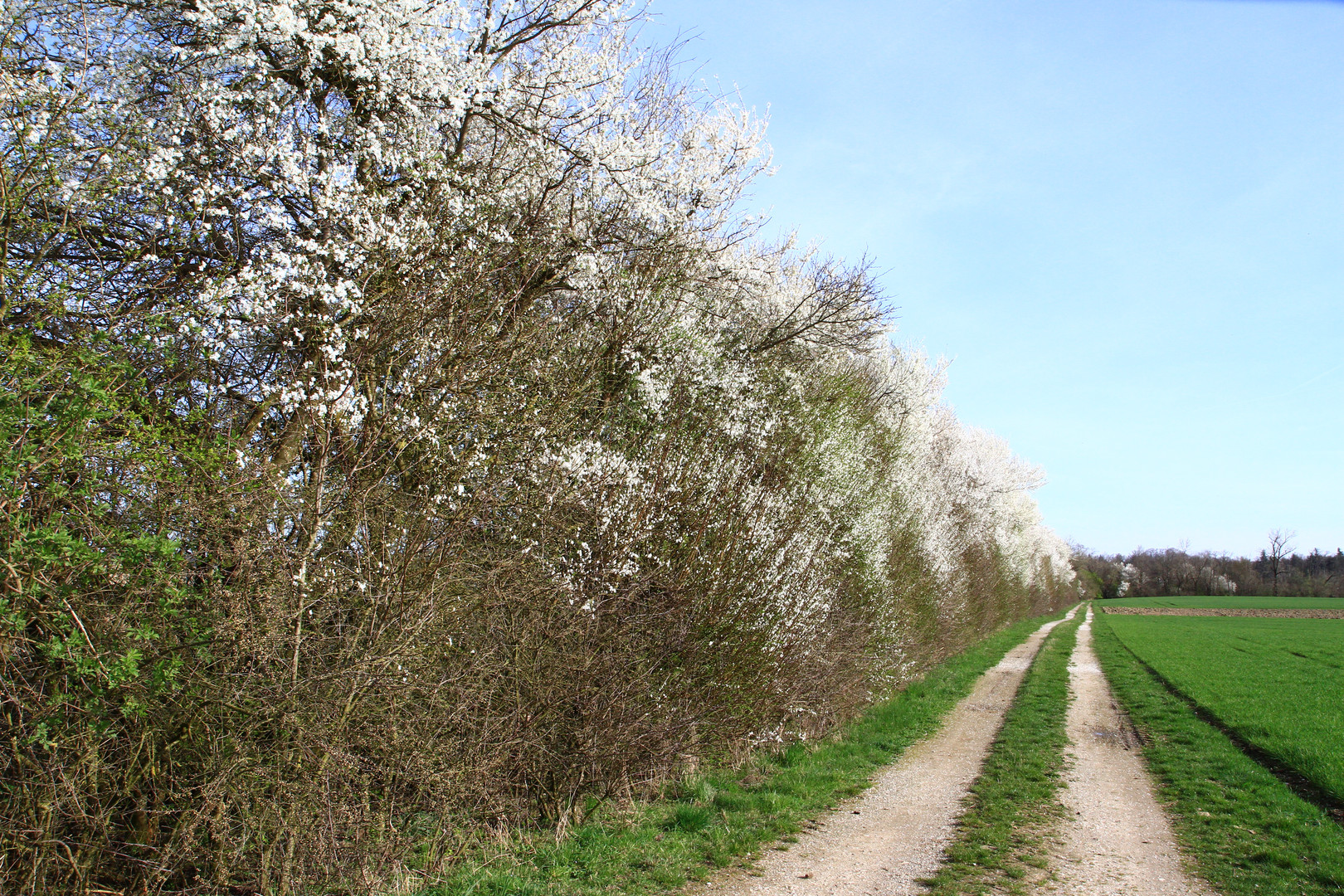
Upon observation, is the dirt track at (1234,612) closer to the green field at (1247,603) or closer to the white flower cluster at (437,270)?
the green field at (1247,603)

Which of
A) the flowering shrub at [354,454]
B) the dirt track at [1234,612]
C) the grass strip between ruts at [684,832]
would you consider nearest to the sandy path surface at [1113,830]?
the grass strip between ruts at [684,832]

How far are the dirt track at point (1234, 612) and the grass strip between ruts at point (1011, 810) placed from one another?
188ft

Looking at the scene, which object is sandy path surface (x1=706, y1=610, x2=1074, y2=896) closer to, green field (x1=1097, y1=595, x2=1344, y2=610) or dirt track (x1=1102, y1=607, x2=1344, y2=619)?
dirt track (x1=1102, y1=607, x2=1344, y2=619)

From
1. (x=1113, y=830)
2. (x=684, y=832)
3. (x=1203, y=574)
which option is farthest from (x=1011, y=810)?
(x=1203, y=574)

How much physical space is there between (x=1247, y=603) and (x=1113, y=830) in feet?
272

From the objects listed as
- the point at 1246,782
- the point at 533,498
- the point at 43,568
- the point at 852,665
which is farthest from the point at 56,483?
the point at 1246,782

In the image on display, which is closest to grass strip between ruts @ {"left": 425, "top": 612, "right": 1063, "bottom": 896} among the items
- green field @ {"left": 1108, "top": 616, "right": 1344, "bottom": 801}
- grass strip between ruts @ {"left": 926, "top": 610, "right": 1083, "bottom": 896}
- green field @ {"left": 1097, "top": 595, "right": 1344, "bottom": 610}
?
grass strip between ruts @ {"left": 926, "top": 610, "right": 1083, "bottom": 896}

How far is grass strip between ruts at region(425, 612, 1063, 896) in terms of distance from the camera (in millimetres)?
5230

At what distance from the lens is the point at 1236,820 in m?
7.28

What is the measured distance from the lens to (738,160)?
11297 mm

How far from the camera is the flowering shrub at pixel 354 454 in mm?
3645

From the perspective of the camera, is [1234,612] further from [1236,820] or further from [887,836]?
[887,836]

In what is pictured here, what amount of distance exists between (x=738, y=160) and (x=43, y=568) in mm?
10328

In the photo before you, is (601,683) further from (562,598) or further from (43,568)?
(43,568)
